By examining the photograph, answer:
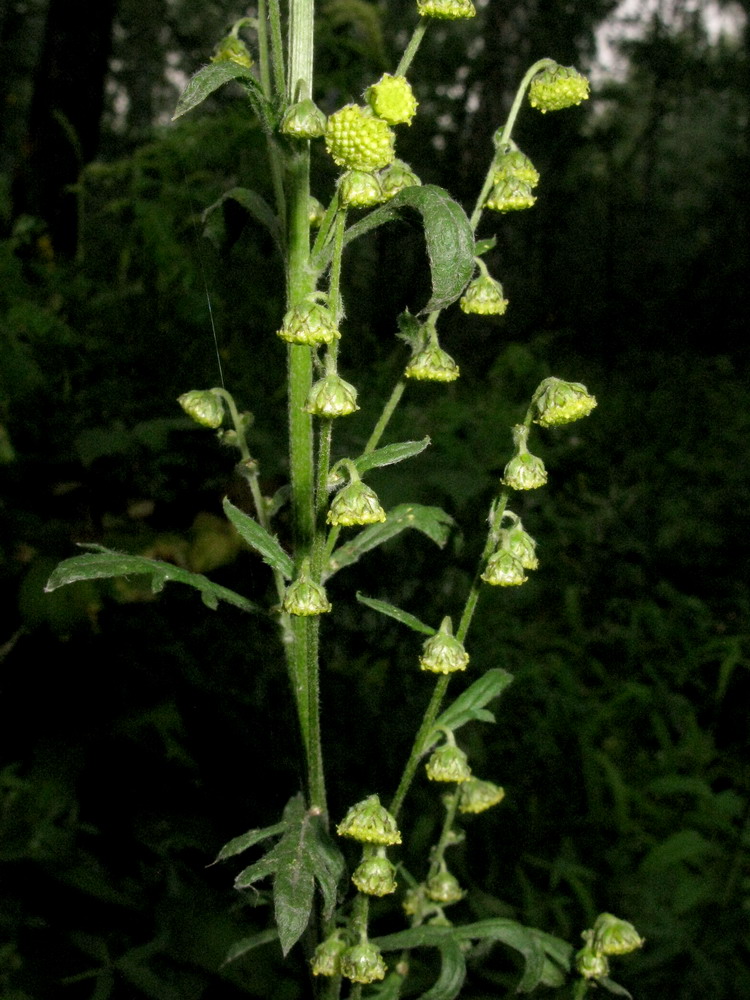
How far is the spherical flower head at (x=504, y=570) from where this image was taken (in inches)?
49.1

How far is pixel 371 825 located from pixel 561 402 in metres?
0.64

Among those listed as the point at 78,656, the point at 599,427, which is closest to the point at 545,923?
the point at 78,656

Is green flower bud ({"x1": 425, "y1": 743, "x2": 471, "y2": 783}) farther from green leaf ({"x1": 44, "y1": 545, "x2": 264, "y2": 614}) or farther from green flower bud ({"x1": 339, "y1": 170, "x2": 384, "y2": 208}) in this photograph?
green flower bud ({"x1": 339, "y1": 170, "x2": 384, "y2": 208})

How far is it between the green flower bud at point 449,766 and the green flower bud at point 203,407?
0.63 m

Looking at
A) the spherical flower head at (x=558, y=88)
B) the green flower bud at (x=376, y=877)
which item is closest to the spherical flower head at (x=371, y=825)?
the green flower bud at (x=376, y=877)

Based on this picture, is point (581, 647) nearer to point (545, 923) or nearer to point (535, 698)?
point (535, 698)

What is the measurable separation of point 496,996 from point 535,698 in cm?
114

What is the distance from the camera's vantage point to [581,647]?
3.63m

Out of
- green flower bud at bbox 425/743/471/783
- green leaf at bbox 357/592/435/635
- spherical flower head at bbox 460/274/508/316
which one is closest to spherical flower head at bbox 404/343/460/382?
spherical flower head at bbox 460/274/508/316

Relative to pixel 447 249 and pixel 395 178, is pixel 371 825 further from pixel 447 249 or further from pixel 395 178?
pixel 395 178

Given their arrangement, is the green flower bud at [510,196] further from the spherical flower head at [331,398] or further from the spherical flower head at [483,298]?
the spherical flower head at [331,398]

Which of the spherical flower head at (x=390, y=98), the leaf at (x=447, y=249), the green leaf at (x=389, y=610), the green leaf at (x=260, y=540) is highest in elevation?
the spherical flower head at (x=390, y=98)

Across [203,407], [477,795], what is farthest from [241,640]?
[203,407]

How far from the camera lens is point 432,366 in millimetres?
1242
